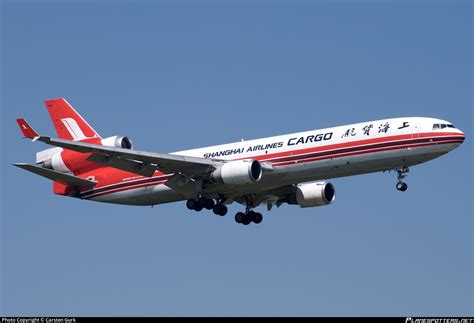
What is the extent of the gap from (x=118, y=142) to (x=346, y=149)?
14895mm

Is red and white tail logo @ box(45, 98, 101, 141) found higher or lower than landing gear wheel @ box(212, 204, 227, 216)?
higher

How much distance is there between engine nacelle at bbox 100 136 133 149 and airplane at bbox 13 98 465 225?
6 cm

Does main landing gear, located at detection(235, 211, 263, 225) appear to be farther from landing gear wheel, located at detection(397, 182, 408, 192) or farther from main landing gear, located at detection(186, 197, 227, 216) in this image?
landing gear wheel, located at detection(397, 182, 408, 192)

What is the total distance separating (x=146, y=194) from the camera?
72875 millimetres

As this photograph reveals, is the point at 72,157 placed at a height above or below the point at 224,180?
above

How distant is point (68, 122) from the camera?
78.9m

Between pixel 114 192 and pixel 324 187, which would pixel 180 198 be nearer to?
pixel 114 192

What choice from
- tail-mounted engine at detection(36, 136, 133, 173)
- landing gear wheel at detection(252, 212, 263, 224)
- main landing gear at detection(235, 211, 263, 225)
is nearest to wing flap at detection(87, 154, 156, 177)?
tail-mounted engine at detection(36, 136, 133, 173)

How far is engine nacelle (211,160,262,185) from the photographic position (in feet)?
221

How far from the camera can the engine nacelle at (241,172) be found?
67.4m

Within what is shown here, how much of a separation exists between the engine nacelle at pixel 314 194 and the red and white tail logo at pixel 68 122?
1473 centimetres

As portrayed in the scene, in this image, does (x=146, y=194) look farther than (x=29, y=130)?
Yes

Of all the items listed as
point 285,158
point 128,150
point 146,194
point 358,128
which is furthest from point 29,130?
point 358,128

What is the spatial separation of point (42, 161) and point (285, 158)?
1810cm
